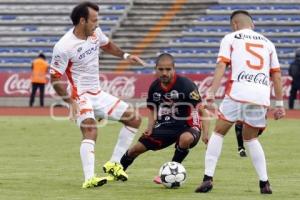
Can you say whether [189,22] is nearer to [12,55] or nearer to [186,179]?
[12,55]

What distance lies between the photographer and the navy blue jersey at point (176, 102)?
11.4 m

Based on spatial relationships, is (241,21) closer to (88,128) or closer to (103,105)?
(103,105)

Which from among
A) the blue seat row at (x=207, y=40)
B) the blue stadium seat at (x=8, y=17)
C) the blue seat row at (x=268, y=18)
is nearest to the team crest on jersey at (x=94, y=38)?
the blue seat row at (x=207, y=40)

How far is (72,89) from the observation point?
11297 mm

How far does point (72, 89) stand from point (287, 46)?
24.4 m

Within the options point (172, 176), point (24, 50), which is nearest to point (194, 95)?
point (172, 176)

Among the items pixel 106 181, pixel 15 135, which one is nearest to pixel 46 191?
pixel 106 181

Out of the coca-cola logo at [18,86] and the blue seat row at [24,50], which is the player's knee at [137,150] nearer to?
the coca-cola logo at [18,86]

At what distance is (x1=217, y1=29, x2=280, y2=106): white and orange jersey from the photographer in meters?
10.0

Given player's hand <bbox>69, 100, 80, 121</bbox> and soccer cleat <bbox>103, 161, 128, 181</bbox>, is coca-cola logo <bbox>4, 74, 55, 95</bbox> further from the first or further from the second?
player's hand <bbox>69, 100, 80, 121</bbox>

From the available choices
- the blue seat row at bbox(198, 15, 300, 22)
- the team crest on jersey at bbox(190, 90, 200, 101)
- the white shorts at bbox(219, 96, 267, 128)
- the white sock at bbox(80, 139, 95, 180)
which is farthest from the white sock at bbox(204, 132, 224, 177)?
the blue seat row at bbox(198, 15, 300, 22)

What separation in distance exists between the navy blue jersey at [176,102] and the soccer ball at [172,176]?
759mm

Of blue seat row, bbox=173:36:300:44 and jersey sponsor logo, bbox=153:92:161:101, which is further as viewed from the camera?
blue seat row, bbox=173:36:300:44

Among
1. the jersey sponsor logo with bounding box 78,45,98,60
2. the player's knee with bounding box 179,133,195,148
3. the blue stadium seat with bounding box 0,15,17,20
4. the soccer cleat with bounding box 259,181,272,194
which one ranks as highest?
the blue stadium seat with bounding box 0,15,17,20
